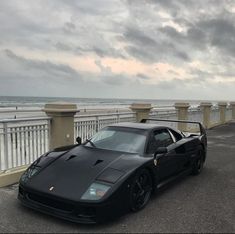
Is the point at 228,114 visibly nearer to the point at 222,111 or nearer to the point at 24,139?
the point at 222,111

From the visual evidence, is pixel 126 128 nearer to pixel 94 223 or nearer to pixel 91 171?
pixel 91 171

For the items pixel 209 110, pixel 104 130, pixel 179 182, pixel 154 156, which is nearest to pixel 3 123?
pixel 104 130

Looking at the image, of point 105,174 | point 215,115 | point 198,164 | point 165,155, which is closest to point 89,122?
point 198,164

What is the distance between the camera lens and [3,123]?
22.0ft

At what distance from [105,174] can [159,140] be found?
1.84 m

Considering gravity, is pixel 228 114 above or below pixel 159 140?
below

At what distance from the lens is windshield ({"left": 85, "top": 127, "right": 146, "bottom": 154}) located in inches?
240

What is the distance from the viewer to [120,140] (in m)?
6.33

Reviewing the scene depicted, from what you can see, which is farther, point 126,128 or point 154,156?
point 126,128

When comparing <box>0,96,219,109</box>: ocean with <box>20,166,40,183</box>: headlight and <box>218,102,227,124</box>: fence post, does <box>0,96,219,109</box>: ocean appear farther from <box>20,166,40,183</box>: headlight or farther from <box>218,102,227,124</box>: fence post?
<box>20,166,40,183</box>: headlight

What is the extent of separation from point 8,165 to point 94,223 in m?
2.92

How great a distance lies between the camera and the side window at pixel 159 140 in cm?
624

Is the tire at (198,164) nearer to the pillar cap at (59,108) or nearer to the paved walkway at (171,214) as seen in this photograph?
the paved walkway at (171,214)

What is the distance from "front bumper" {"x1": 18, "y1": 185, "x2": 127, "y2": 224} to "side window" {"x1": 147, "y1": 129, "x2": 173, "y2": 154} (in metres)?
1.55
